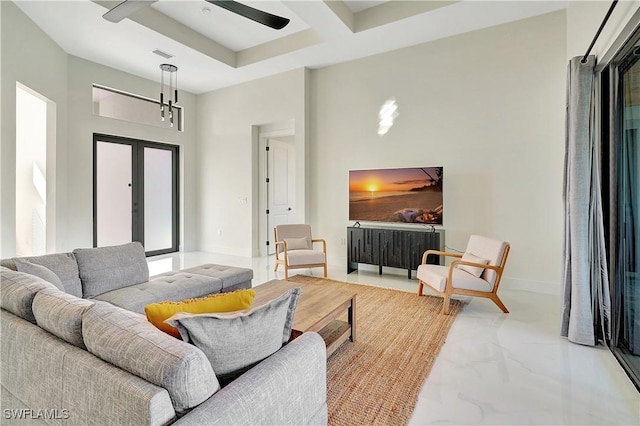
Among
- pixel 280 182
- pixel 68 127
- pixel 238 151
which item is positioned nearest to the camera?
pixel 68 127

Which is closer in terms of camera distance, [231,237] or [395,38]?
[395,38]

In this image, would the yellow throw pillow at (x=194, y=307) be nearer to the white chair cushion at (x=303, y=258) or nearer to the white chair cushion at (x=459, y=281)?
the white chair cushion at (x=459, y=281)

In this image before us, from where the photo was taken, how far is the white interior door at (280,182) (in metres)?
6.65

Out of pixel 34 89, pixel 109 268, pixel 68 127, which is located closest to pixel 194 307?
pixel 109 268

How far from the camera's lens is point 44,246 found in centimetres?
479

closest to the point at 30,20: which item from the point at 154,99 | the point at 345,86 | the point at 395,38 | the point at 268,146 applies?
the point at 154,99

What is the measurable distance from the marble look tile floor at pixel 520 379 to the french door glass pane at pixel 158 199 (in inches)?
227

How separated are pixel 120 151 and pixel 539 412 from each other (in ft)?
22.2

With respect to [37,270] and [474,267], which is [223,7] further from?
[474,267]

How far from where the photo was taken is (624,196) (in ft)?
7.88

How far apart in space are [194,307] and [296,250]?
11.6 feet

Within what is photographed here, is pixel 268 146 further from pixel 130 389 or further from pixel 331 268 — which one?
pixel 130 389
